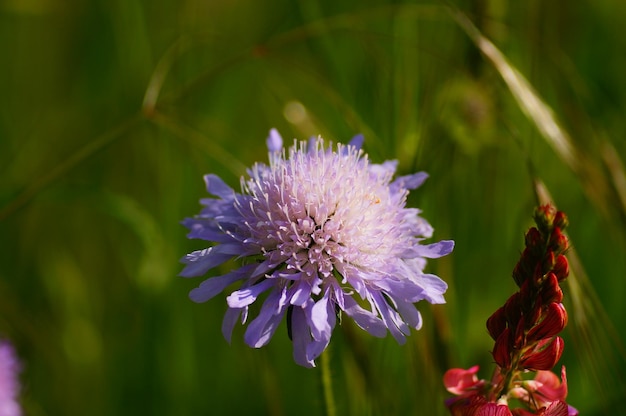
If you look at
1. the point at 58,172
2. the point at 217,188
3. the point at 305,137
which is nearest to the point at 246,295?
the point at 217,188

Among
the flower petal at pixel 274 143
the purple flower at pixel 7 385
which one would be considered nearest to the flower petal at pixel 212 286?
the flower petal at pixel 274 143

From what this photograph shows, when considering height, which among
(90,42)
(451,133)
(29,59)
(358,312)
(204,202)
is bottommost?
(358,312)

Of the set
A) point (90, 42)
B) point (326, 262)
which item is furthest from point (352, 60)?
point (326, 262)

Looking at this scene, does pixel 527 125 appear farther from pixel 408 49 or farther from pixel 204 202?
pixel 204 202

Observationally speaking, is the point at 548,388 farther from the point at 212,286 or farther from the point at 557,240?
the point at 212,286

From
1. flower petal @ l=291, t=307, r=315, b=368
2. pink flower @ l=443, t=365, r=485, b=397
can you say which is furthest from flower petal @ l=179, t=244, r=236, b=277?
pink flower @ l=443, t=365, r=485, b=397

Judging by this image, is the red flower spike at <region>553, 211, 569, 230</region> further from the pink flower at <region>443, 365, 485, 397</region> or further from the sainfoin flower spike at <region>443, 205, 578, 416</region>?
the pink flower at <region>443, 365, 485, 397</region>

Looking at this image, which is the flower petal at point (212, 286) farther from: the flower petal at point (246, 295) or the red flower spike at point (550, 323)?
the red flower spike at point (550, 323)
